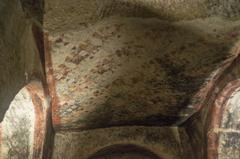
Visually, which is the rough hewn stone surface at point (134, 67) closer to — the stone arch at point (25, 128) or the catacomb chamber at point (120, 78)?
the catacomb chamber at point (120, 78)

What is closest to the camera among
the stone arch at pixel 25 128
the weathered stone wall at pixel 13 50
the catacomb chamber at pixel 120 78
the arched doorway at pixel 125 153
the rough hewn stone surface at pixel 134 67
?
the weathered stone wall at pixel 13 50

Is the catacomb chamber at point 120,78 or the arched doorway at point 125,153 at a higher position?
the catacomb chamber at point 120,78

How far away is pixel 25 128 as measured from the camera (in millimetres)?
3652

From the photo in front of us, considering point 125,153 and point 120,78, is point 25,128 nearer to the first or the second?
point 120,78

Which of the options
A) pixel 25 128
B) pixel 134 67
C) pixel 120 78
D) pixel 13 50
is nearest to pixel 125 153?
pixel 120 78

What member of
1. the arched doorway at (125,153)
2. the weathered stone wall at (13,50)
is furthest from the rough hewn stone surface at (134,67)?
the weathered stone wall at (13,50)

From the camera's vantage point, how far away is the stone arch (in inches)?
141

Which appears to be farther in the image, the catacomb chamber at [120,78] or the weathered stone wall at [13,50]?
the catacomb chamber at [120,78]

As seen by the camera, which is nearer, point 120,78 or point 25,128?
point 25,128

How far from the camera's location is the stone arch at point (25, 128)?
3581 millimetres

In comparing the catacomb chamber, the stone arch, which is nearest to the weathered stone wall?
the catacomb chamber

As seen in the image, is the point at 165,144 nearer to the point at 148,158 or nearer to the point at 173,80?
the point at 148,158

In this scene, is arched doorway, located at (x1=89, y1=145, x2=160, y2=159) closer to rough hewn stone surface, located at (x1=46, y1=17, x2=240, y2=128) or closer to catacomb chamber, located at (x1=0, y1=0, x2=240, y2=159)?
catacomb chamber, located at (x1=0, y1=0, x2=240, y2=159)

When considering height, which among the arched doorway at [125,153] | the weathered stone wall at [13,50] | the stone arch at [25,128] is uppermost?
the weathered stone wall at [13,50]
